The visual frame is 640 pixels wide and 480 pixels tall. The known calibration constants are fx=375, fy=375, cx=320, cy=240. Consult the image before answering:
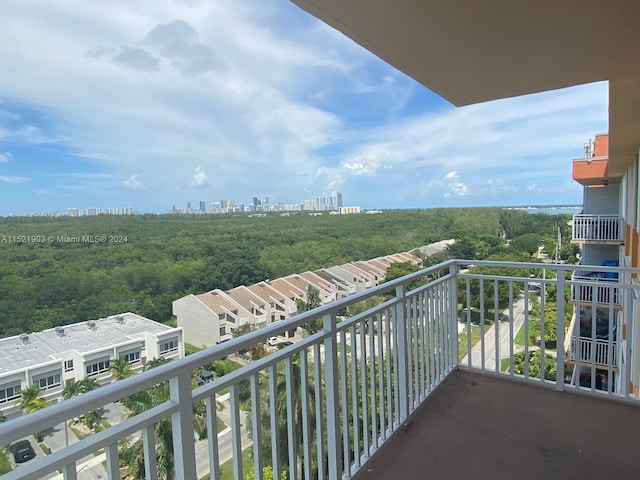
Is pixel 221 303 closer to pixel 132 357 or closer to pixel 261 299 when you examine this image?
pixel 261 299

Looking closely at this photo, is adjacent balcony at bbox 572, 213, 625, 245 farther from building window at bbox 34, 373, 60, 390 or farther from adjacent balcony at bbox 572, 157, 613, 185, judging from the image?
building window at bbox 34, 373, 60, 390

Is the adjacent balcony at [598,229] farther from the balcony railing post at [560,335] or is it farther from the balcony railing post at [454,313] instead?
the balcony railing post at [454,313]

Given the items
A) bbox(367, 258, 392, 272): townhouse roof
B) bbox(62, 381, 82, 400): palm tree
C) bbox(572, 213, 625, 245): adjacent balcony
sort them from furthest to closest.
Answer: bbox(367, 258, 392, 272): townhouse roof < bbox(572, 213, 625, 245): adjacent balcony < bbox(62, 381, 82, 400): palm tree

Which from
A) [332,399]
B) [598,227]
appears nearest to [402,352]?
[332,399]

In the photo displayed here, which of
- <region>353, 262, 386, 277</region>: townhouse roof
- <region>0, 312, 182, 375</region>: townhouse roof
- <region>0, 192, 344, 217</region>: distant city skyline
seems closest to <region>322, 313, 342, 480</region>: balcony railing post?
<region>0, 312, 182, 375</region>: townhouse roof

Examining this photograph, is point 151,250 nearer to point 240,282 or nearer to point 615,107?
point 240,282

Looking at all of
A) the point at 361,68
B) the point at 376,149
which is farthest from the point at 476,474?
the point at 376,149
